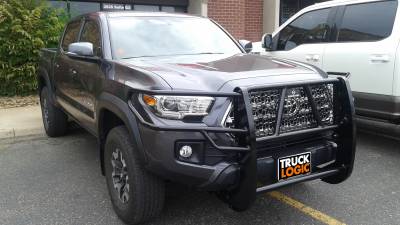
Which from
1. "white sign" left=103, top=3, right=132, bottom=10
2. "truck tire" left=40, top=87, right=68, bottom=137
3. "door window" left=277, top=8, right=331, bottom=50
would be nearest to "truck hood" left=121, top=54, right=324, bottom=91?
"door window" left=277, top=8, right=331, bottom=50

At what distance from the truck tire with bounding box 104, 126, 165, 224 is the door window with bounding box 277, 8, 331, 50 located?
3.75 meters

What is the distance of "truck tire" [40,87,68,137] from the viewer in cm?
609

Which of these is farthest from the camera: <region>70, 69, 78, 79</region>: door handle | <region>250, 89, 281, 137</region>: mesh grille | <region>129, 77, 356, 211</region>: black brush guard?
<region>70, 69, 78, 79</region>: door handle

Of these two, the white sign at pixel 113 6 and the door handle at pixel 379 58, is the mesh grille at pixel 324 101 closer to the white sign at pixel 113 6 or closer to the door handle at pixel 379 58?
the door handle at pixel 379 58

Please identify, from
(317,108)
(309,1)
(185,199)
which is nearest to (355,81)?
(317,108)

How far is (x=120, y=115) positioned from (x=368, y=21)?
11.9 ft

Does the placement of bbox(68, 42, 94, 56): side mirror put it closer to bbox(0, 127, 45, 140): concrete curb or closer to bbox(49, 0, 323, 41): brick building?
bbox(0, 127, 45, 140): concrete curb

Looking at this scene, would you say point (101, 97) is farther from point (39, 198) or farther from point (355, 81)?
point (355, 81)

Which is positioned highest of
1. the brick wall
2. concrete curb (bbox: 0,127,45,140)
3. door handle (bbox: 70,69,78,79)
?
the brick wall

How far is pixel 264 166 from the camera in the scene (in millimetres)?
2988

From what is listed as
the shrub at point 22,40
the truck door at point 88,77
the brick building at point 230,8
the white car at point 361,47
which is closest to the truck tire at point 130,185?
the truck door at point 88,77

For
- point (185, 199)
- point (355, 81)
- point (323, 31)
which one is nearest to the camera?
point (185, 199)

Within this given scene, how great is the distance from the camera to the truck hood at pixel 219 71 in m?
3.08

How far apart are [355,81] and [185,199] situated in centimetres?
279
